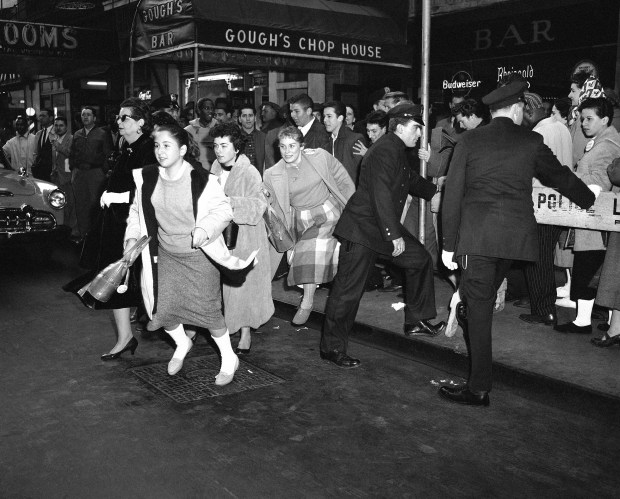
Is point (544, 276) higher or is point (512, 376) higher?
point (544, 276)

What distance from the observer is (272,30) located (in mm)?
10164

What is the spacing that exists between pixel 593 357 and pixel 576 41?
634cm

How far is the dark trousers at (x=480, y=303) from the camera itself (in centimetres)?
483

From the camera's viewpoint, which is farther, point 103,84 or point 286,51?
point 103,84

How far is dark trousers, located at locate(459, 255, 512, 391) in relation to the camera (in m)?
4.83

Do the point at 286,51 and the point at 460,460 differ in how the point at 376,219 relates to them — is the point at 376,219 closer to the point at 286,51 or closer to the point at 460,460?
the point at 460,460

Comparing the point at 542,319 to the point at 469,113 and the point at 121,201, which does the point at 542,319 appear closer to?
the point at 469,113

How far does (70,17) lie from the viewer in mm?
23000

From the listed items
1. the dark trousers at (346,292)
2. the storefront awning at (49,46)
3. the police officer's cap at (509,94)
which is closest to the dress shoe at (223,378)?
the dark trousers at (346,292)

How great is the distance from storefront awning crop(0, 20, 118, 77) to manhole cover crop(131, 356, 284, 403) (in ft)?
A: 34.0

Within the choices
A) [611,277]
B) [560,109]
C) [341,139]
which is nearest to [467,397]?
[611,277]

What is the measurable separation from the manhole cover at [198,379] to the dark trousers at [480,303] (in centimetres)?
150

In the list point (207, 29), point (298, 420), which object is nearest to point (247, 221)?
point (298, 420)

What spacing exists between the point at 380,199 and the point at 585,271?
2.02 metres
